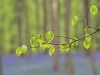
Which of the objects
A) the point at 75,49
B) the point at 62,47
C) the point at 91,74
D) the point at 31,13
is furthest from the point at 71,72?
the point at 75,49

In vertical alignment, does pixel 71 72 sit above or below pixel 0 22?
below

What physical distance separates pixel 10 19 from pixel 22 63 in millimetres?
14192

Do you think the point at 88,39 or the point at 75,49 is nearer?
the point at 88,39

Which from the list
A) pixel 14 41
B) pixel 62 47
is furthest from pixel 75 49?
pixel 62 47

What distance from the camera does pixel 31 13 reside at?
Result: 3897cm

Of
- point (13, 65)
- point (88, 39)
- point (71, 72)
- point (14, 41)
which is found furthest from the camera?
point (14, 41)

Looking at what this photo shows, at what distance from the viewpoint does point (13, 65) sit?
2361 centimetres

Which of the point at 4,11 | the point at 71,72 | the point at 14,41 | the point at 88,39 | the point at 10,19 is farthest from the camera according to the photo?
the point at 14,41

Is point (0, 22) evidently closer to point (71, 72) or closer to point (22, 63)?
point (22, 63)

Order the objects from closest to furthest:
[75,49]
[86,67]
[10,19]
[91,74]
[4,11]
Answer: [91,74]
[86,67]
[4,11]
[10,19]
[75,49]

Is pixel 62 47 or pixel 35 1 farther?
pixel 35 1

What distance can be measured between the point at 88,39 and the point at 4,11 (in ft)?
106

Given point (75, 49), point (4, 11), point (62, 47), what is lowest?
point (75, 49)

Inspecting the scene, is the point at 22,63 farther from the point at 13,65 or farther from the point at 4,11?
the point at 4,11
